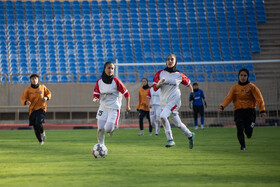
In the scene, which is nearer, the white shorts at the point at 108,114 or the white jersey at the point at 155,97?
the white shorts at the point at 108,114

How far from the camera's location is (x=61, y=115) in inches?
1111

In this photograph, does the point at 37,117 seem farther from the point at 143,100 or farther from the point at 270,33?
the point at 270,33

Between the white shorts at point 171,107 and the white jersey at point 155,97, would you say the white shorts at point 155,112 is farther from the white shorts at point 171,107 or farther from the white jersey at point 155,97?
the white shorts at point 171,107

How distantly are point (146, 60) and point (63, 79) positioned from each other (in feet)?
19.1

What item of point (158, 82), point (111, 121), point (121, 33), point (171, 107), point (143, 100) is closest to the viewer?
point (111, 121)

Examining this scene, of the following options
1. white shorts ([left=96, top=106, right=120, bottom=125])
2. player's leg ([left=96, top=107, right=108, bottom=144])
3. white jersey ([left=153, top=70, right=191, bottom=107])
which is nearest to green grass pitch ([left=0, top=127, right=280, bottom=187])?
player's leg ([left=96, top=107, right=108, bottom=144])

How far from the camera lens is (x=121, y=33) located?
108ft

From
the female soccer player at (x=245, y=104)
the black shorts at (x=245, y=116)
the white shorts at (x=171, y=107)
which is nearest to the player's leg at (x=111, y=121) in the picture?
the white shorts at (x=171, y=107)

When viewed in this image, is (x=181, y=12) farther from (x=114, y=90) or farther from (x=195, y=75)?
(x=114, y=90)

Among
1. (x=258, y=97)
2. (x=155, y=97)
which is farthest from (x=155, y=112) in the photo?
Result: (x=258, y=97)

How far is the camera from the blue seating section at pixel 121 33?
30500 mm

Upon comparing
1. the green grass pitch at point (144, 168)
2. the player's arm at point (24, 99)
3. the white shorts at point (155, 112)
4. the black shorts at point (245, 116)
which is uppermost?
the player's arm at point (24, 99)

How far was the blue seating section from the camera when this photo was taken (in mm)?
30500

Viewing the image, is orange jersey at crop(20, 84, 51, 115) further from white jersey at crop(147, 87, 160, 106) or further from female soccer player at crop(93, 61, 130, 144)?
white jersey at crop(147, 87, 160, 106)
